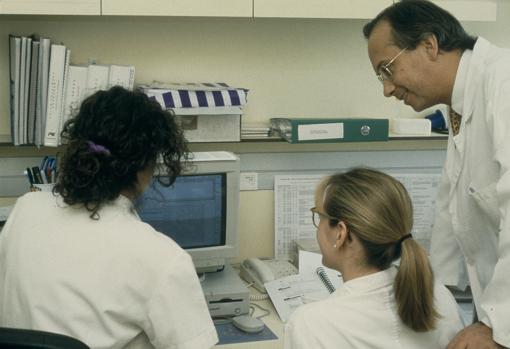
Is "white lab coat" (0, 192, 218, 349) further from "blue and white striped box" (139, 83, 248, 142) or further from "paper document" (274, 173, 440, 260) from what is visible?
"paper document" (274, 173, 440, 260)

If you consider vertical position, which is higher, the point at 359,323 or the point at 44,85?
the point at 44,85

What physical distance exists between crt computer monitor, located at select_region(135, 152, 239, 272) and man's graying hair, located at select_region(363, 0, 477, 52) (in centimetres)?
61

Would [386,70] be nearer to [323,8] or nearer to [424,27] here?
[424,27]

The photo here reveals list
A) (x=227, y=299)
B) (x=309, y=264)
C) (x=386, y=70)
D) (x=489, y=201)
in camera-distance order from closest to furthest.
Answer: (x=489, y=201) < (x=386, y=70) < (x=227, y=299) < (x=309, y=264)

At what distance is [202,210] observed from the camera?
2059mm

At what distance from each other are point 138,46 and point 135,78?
0.10 metres

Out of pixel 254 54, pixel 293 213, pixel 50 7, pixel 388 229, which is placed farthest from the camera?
pixel 293 213

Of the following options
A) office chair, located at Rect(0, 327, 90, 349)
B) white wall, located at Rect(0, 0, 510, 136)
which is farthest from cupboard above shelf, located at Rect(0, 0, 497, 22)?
office chair, located at Rect(0, 327, 90, 349)

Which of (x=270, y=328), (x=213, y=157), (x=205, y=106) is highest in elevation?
(x=205, y=106)

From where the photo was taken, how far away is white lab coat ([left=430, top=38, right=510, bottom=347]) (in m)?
1.43

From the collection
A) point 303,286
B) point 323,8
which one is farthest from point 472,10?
point 303,286

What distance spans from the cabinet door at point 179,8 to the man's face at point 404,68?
1.41 ft

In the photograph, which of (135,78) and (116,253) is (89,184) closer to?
(116,253)

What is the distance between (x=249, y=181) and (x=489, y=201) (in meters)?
0.98
